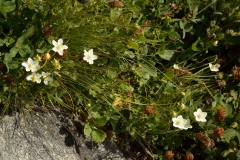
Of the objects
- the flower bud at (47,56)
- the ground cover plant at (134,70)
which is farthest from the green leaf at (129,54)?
the flower bud at (47,56)

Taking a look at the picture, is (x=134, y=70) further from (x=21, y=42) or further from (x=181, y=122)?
(x=21, y=42)

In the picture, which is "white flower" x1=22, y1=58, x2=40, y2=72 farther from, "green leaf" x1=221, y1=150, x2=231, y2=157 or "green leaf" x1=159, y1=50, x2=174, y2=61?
"green leaf" x1=221, y1=150, x2=231, y2=157

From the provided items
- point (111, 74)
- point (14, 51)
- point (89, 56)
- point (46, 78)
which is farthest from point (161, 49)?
point (14, 51)

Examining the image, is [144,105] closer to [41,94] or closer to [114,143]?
[114,143]

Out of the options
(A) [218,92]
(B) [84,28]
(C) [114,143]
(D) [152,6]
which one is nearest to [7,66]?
(B) [84,28]

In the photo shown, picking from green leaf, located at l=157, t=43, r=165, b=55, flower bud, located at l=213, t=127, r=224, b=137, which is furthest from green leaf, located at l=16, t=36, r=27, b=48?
flower bud, located at l=213, t=127, r=224, b=137

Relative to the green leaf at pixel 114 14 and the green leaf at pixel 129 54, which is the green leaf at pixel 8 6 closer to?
the green leaf at pixel 114 14
